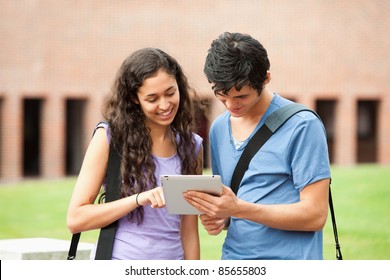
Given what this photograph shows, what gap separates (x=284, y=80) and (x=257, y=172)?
89.5ft

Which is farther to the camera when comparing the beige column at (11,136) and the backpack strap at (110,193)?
the beige column at (11,136)

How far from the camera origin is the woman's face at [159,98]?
10.8 feet

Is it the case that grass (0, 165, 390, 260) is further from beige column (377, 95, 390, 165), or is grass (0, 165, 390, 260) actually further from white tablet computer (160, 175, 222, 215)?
white tablet computer (160, 175, 222, 215)

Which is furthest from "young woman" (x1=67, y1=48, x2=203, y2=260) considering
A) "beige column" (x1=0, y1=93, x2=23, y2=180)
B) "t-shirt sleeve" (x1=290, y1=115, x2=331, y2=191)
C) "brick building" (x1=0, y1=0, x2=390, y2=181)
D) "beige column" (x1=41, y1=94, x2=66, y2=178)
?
"beige column" (x1=41, y1=94, x2=66, y2=178)

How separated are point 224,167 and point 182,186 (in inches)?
A: 15.2

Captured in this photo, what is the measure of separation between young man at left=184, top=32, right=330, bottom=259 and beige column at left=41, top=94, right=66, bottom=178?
83.1ft

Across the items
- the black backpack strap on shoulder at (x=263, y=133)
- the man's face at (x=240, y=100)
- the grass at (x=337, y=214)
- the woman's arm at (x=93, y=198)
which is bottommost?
the grass at (x=337, y=214)

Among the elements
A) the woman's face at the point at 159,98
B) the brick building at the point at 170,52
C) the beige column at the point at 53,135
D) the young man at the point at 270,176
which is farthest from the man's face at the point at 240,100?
the beige column at the point at 53,135

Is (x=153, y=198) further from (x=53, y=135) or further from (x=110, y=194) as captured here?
(x=53, y=135)

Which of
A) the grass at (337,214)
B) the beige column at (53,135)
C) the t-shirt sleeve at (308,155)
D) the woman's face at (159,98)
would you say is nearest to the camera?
the t-shirt sleeve at (308,155)

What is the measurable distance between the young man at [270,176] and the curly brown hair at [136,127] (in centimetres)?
18

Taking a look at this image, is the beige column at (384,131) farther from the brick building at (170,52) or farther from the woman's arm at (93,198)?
the woman's arm at (93,198)

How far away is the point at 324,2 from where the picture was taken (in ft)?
101
